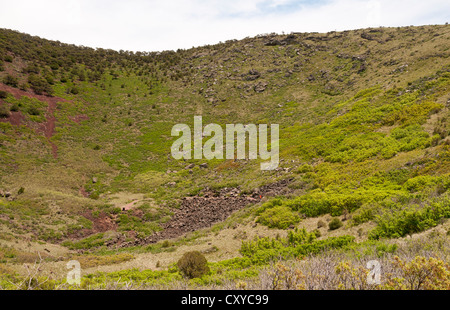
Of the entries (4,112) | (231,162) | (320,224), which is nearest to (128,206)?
(231,162)

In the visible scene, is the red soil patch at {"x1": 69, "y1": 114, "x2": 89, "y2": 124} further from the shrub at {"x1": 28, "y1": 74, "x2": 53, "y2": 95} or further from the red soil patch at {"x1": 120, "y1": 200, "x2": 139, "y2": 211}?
the red soil patch at {"x1": 120, "y1": 200, "x2": 139, "y2": 211}

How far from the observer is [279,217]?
1538 cm

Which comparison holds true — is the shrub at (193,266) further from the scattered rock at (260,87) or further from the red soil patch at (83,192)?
the scattered rock at (260,87)

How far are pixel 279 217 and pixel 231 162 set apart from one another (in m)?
17.9

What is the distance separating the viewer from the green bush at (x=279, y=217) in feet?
48.4

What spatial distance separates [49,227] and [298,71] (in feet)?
185

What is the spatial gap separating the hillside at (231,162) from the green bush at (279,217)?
0.34ft

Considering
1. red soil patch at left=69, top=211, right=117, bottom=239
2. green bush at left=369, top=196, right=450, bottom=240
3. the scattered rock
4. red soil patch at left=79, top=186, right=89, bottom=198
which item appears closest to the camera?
green bush at left=369, top=196, right=450, bottom=240

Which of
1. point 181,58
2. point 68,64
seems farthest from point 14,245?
point 181,58

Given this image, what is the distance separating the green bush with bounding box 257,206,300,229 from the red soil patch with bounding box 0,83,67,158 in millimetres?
29649

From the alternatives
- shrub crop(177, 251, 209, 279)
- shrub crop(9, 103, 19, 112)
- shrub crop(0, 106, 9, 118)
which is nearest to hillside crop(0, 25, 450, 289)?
shrub crop(0, 106, 9, 118)

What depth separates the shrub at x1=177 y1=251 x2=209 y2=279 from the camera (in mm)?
9789

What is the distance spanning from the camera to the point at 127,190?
29422mm
